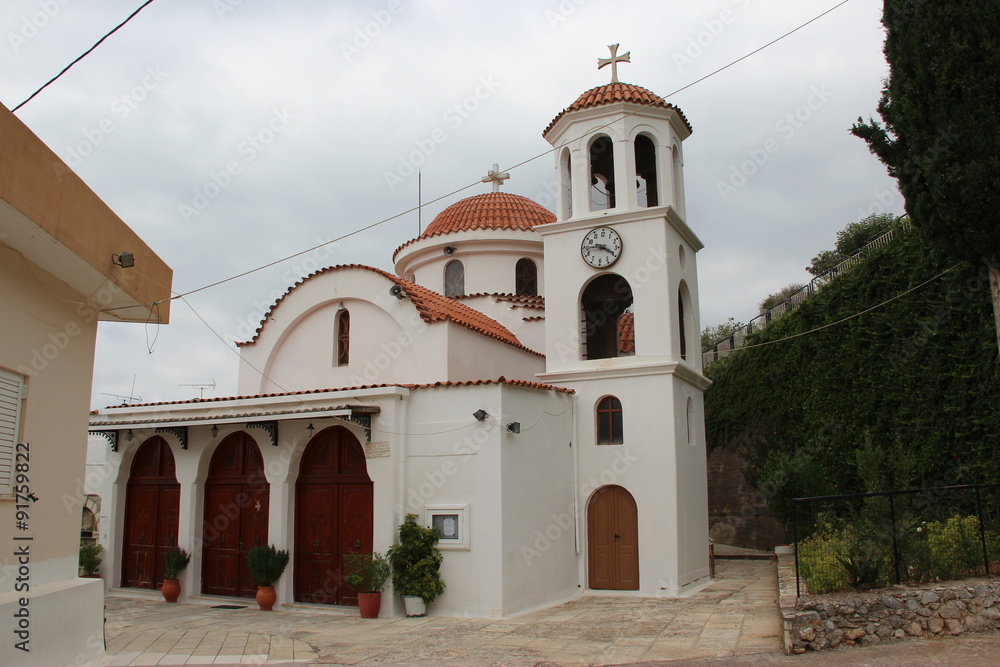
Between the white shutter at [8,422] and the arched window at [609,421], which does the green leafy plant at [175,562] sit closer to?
the white shutter at [8,422]

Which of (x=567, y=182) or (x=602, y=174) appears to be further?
(x=602, y=174)

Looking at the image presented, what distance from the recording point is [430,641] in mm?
10562

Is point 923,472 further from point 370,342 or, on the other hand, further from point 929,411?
point 370,342

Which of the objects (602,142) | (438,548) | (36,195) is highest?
(602,142)

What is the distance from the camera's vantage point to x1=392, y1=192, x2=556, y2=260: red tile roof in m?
20.9

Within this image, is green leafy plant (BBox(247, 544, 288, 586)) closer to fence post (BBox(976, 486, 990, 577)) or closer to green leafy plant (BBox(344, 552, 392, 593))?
green leafy plant (BBox(344, 552, 392, 593))

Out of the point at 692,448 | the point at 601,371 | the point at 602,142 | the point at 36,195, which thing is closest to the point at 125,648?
the point at 36,195

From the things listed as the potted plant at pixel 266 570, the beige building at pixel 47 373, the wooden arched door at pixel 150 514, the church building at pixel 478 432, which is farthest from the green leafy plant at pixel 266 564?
the beige building at pixel 47 373

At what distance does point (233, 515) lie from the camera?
587 inches

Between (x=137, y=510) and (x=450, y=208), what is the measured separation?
1151 cm

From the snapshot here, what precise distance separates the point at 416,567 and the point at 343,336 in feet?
19.2

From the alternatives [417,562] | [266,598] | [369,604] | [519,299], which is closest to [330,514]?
[266,598]

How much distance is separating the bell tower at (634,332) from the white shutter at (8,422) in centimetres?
1001

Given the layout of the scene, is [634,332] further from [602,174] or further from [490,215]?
[490,215]
